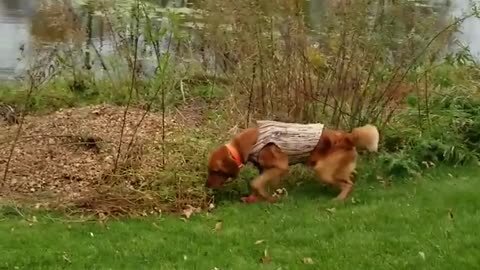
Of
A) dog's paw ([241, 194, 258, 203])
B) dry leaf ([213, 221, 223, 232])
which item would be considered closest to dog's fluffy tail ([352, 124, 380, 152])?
dog's paw ([241, 194, 258, 203])

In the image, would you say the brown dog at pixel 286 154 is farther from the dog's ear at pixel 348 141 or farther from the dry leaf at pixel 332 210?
the dry leaf at pixel 332 210

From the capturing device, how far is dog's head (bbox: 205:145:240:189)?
Answer: 6.78 m

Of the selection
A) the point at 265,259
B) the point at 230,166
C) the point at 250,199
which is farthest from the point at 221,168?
the point at 265,259

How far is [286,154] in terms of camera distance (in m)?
6.93

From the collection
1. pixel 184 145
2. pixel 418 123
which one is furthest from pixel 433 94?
pixel 184 145

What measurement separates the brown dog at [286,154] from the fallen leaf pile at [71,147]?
0.71 meters

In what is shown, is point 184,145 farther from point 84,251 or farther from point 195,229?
point 84,251

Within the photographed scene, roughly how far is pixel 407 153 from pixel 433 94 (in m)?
1.50

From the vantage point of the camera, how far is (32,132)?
798 centimetres

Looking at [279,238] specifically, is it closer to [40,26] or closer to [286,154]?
[286,154]

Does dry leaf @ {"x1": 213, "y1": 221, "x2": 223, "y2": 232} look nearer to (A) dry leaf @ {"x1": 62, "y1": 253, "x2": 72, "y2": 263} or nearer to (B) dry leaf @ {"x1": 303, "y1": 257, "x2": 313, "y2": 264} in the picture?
(B) dry leaf @ {"x1": 303, "y1": 257, "x2": 313, "y2": 264}

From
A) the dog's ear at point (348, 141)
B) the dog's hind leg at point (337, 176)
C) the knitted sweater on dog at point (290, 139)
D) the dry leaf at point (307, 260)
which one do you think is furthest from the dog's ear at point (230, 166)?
the dry leaf at point (307, 260)

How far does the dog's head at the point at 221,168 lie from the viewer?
22.2 ft

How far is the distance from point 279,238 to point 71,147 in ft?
8.10
